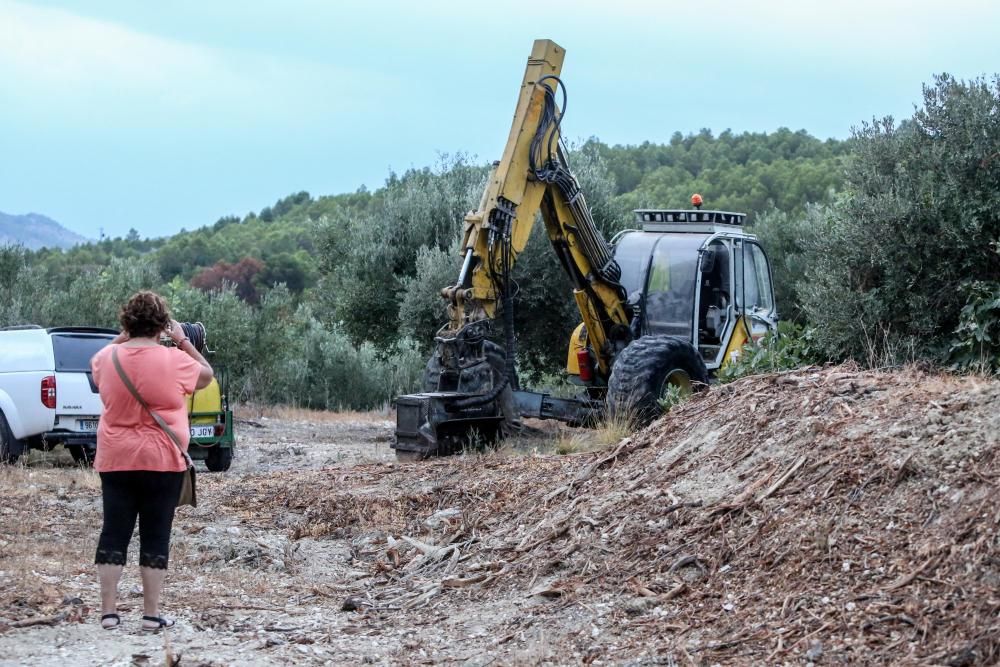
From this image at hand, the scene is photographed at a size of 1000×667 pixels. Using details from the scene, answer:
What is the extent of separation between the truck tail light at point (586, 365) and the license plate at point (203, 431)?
4.92 m

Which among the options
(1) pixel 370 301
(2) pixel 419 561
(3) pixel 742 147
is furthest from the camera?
(3) pixel 742 147

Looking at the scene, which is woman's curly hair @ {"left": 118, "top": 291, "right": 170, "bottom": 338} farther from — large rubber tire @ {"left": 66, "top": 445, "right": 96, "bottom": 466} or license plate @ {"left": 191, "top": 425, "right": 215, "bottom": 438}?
large rubber tire @ {"left": 66, "top": 445, "right": 96, "bottom": 466}

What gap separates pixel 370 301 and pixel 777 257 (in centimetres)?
1105

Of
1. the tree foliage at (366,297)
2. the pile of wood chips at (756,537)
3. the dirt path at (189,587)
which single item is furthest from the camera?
the tree foliage at (366,297)

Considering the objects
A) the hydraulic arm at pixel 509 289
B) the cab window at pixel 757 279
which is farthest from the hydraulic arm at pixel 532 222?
the cab window at pixel 757 279

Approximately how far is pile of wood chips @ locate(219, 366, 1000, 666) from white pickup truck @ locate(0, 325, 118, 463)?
4.61m

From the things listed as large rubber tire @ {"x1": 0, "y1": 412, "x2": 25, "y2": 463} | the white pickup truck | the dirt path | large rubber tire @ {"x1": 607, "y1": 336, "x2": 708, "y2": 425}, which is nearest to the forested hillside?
large rubber tire @ {"x1": 607, "y1": 336, "x2": 708, "y2": 425}

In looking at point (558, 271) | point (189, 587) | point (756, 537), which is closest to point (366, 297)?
point (558, 271)

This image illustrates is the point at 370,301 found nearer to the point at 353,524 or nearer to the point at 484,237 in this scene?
the point at 484,237

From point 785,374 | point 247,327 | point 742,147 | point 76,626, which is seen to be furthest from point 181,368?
point 742,147

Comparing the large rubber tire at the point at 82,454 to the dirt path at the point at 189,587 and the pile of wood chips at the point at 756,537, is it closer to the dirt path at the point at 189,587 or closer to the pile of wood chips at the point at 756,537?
the dirt path at the point at 189,587

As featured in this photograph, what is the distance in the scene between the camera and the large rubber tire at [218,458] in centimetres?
1375

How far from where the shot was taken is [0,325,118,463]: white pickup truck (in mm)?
13227

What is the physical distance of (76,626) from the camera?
264 inches
